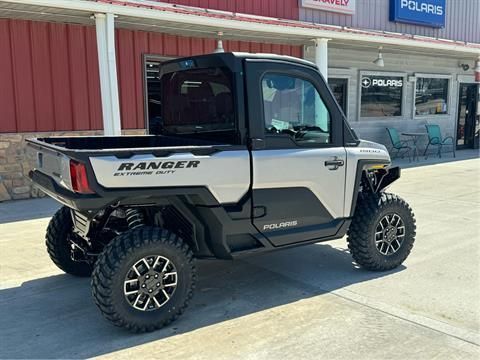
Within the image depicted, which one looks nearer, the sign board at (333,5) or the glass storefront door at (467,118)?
the sign board at (333,5)

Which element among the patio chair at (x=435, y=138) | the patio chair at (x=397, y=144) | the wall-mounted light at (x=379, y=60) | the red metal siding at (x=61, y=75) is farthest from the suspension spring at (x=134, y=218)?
the patio chair at (x=435, y=138)

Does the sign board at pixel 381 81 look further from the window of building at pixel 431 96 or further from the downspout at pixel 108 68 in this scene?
the downspout at pixel 108 68

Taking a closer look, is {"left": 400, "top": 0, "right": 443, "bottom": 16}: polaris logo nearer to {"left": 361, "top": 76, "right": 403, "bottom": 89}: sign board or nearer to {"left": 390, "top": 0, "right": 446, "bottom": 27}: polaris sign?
{"left": 390, "top": 0, "right": 446, "bottom": 27}: polaris sign

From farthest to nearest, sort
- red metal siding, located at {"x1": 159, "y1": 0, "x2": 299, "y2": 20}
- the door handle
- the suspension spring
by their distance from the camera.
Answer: red metal siding, located at {"x1": 159, "y1": 0, "x2": 299, "y2": 20} < the door handle < the suspension spring

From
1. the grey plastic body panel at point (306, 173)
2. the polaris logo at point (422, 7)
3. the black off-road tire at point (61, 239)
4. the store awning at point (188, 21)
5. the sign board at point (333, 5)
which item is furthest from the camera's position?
the polaris logo at point (422, 7)

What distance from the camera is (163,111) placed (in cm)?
473

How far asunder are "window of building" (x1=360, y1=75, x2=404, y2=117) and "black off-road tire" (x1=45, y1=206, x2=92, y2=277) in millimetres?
10523

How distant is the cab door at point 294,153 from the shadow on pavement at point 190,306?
1.75 ft

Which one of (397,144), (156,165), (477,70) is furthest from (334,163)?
(477,70)

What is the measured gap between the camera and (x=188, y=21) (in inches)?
321

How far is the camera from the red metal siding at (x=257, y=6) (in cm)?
927

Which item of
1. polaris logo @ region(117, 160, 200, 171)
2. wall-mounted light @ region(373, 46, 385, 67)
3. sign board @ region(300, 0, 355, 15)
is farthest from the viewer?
wall-mounted light @ region(373, 46, 385, 67)

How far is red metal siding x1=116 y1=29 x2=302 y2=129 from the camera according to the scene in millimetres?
9016

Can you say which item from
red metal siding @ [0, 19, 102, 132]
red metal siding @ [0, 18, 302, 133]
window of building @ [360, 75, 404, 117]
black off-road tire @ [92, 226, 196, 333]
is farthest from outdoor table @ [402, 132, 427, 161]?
black off-road tire @ [92, 226, 196, 333]
